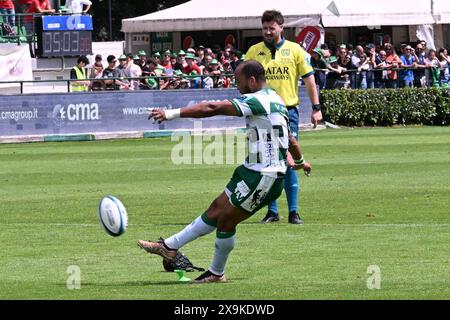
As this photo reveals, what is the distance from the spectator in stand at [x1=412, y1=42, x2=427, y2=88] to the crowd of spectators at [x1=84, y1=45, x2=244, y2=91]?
6122mm

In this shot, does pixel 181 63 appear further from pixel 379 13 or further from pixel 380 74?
pixel 379 13

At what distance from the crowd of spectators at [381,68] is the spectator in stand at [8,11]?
10.5 metres

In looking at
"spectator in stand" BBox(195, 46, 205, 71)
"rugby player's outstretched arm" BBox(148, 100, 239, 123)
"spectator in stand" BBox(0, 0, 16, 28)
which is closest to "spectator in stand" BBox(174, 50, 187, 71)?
"spectator in stand" BBox(195, 46, 205, 71)

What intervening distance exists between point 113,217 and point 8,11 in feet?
104

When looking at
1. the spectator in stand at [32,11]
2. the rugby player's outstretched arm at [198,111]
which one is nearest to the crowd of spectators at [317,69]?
the spectator in stand at [32,11]

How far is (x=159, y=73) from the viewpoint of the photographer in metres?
34.5

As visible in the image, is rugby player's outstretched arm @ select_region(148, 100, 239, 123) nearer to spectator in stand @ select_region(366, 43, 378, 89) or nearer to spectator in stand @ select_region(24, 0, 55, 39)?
spectator in stand @ select_region(366, 43, 378, 89)

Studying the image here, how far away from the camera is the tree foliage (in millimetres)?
61531

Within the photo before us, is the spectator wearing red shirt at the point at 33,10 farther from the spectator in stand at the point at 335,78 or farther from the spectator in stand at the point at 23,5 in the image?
the spectator in stand at the point at 335,78

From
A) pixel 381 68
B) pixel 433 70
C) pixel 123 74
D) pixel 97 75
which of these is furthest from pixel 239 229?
pixel 433 70

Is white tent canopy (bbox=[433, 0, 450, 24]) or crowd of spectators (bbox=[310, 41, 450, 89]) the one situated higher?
white tent canopy (bbox=[433, 0, 450, 24])

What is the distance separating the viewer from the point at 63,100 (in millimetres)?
31391

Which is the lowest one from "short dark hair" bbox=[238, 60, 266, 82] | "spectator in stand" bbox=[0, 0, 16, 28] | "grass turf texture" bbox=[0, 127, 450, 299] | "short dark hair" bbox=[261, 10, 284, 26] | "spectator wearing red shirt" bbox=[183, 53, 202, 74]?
"grass turf texture" bbox=[0, 127, 450, 299]
